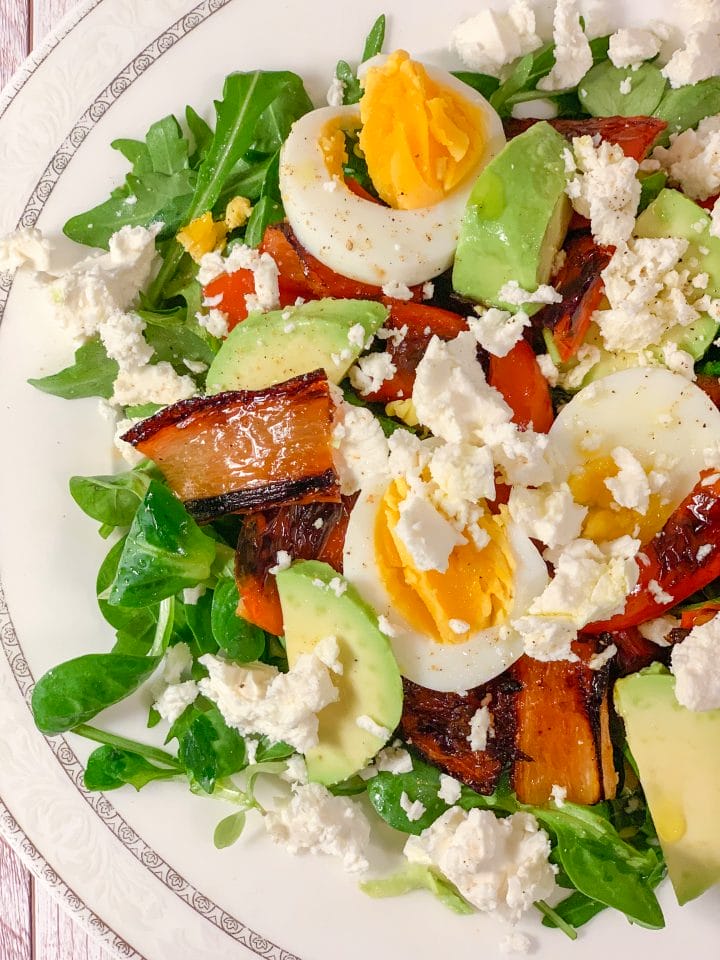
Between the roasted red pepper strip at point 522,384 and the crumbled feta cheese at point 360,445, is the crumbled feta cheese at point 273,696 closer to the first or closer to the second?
the crumbled feta cheese at point 360,445

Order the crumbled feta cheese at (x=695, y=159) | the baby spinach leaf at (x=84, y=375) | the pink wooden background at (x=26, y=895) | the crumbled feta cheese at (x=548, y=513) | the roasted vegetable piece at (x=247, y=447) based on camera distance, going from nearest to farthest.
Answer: the crumbled feta cheese at (x=548, y=513) < the roasted vegetable piece at (x=247, y=447) < the crumbled feta cheese at (x=695, y=159) < the baby spinach leaf at (x=84, y=375) < the pink wooden background at (x=26, y=895)

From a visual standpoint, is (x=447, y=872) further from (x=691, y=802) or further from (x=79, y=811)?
(x=79, y=811)

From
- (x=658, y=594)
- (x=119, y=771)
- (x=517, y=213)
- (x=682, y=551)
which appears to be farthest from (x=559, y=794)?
(x=517, y=213)

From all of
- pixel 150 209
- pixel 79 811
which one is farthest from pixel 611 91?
pixel 79 811

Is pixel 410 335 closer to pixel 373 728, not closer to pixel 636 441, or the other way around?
pixel 636 441

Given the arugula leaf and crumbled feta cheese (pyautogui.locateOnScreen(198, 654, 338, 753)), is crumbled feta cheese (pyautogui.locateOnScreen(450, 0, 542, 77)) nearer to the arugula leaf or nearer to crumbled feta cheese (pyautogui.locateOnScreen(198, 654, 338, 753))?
the arugula leaf

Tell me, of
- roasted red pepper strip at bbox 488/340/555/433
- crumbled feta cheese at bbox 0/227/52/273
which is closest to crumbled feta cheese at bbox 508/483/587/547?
roasted red pepper strip at bbox 488/340/555/433

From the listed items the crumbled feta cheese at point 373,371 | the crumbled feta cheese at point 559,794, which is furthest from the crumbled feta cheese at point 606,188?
the crumbled feta cheese at point 559,794
